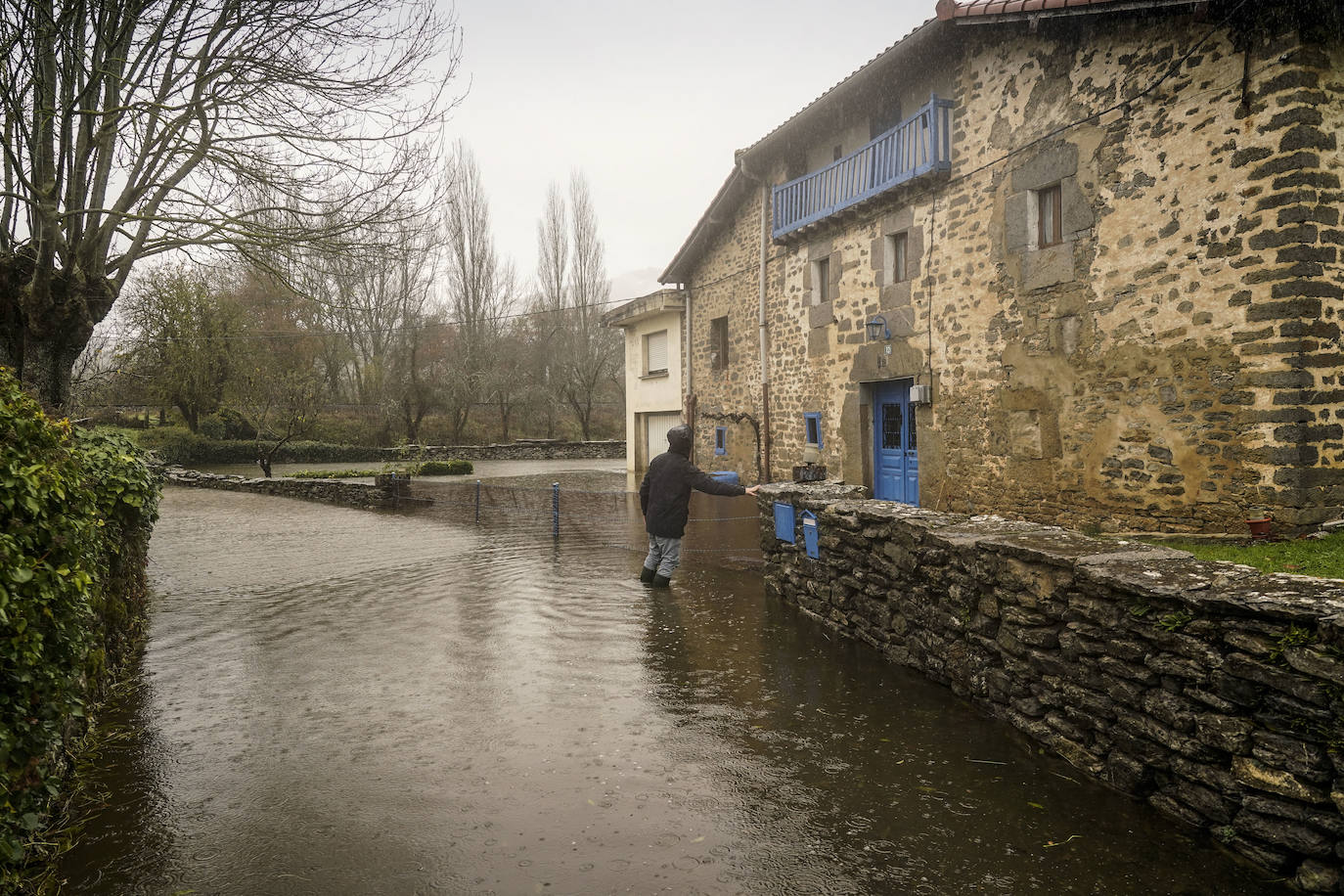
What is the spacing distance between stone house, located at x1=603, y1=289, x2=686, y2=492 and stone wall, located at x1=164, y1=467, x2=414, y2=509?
620 cm

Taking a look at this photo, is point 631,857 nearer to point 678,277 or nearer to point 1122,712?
point 1122,712

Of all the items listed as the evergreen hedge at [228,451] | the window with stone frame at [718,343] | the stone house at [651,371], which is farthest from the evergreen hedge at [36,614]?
the evergreen hedge at [228,451]

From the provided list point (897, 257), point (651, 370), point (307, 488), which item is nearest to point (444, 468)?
point (307, 488)

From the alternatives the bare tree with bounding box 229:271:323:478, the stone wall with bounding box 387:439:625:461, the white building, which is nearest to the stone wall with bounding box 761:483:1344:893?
the white building

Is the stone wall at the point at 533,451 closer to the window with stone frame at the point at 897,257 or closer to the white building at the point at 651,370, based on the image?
the white building at the point at 651,370

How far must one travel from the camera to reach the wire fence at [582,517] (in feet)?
39.3

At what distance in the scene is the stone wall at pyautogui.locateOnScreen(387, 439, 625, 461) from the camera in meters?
37.1

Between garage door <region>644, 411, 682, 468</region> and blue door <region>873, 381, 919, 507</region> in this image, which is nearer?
blue door <region>873, 381, 919, 507</region>

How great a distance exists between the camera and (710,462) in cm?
1902

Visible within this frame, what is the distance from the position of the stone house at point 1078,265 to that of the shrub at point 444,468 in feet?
49.4

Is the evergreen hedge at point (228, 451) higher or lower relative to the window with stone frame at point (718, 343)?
lower

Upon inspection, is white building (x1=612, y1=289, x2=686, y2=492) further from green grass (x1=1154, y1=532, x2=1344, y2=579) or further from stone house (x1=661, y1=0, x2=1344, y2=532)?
green grass (x1=1154, y1=532, x2=1344, y2=579)

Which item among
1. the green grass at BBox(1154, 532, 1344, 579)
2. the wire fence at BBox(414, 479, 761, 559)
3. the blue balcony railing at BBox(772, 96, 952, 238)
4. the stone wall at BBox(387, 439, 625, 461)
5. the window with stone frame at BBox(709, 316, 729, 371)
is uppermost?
the blue balcony railing at BBox(772, 96, 952, 238)

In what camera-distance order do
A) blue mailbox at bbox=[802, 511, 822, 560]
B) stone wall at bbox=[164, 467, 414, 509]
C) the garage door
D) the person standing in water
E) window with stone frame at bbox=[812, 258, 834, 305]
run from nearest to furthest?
blue mailbox at bbox=[802, 511, 822, 560]
the person standing in water
window with stone frame at bbox=[812, 258, 834, 305]
stone wall at bbox=[164, 467, 414, 509]
the garage door
